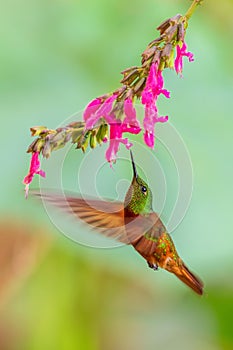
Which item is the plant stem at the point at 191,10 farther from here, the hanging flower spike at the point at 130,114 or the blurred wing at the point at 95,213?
the blurred wing at the point at 95,213

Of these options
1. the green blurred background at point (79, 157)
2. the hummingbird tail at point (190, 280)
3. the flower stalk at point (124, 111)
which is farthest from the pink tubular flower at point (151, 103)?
the green blurred background at point (79, 157)

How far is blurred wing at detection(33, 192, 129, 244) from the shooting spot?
763 mm

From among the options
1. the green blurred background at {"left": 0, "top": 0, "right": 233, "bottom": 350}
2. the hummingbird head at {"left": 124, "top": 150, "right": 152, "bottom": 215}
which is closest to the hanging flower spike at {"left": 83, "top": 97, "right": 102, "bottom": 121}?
the hummingbird head at {"left": 124, "top": 150, "right": 152, "bottom": 215}

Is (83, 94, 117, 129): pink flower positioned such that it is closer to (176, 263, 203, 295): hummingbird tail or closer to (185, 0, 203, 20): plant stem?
(185, 0, 203, 20): plant stem

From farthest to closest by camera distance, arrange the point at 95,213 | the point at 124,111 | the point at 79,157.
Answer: the point at 79,157
the point at 95,213
the point at 124,111

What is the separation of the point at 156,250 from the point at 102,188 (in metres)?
0.37

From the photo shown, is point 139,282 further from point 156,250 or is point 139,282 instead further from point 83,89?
point 156,250

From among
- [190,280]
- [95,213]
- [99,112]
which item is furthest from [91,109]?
[190,280]

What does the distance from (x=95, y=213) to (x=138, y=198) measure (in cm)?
5

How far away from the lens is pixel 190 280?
0.85 m

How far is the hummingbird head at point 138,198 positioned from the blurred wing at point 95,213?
0.07ft

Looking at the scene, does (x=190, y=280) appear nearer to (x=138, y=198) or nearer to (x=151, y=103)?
(x=138, y=198)

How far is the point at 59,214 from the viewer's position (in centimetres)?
77

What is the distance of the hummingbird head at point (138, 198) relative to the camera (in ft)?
2.54
